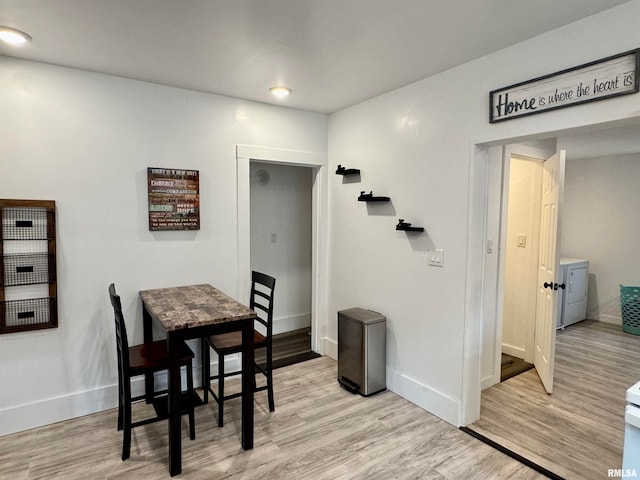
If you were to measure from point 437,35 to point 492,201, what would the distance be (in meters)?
1.60

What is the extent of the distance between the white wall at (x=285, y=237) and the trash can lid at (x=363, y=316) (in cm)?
153

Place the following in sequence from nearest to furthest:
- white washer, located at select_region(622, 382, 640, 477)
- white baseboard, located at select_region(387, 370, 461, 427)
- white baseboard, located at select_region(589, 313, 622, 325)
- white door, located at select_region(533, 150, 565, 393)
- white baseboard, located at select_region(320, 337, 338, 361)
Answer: white washer, located at select_region(622, 382, 640, 477)
white baseboard, located at select_region(387, 370, 461, 427)
white door, located at select_region(533, 150, 565, 393)
white baseboard, located at select_region(320, 337, 338, 361)
white baseboard, located at select_region(589, 313, 622, 325)

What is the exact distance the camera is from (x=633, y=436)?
4.02 ft

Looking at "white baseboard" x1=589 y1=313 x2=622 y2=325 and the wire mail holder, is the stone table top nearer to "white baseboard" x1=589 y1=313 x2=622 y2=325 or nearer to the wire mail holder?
the wire mail holder

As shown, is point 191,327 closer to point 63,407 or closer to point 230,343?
point 230,343

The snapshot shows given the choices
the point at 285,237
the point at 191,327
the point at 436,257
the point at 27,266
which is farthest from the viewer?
the point at 285,237

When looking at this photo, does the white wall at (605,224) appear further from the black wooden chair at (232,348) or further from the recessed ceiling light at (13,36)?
the recessed ceiling light at (13,36)

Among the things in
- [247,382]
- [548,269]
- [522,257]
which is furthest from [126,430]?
[522,257]

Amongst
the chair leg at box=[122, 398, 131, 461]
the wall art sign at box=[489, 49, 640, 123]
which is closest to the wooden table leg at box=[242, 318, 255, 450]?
the chair leg at box=[122, 398, 131, 461]

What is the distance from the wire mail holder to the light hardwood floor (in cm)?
79

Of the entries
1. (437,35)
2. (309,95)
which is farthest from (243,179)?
(437,35)

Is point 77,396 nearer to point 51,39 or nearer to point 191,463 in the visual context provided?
point 191,463

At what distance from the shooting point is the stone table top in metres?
2.14

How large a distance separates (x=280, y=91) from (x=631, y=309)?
5155 millimetres
